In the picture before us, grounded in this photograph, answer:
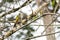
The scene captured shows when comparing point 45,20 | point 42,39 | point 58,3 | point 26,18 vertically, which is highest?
point 58,3

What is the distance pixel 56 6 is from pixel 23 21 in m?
0.26

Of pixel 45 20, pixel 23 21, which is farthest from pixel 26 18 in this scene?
pixel 45 20

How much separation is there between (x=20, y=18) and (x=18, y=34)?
2.01 m

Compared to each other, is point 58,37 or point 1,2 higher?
point 1,2

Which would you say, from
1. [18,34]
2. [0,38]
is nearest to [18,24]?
[0,38]

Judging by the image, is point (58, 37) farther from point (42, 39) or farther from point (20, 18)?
point (20, 18)

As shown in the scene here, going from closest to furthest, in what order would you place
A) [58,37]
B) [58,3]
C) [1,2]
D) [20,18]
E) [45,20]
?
[58,3], [20,18], [45,20], [1,2], [58,37]

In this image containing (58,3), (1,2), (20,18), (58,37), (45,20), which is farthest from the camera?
(58,37)

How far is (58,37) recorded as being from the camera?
3475 mm

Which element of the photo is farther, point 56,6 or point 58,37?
point 58,37

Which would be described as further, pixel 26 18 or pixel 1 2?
pixel 1 2

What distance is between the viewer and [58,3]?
54.6 inches

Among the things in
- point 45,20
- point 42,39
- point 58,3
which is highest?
point 58,3

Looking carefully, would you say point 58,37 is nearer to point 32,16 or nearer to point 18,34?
point 18,34
